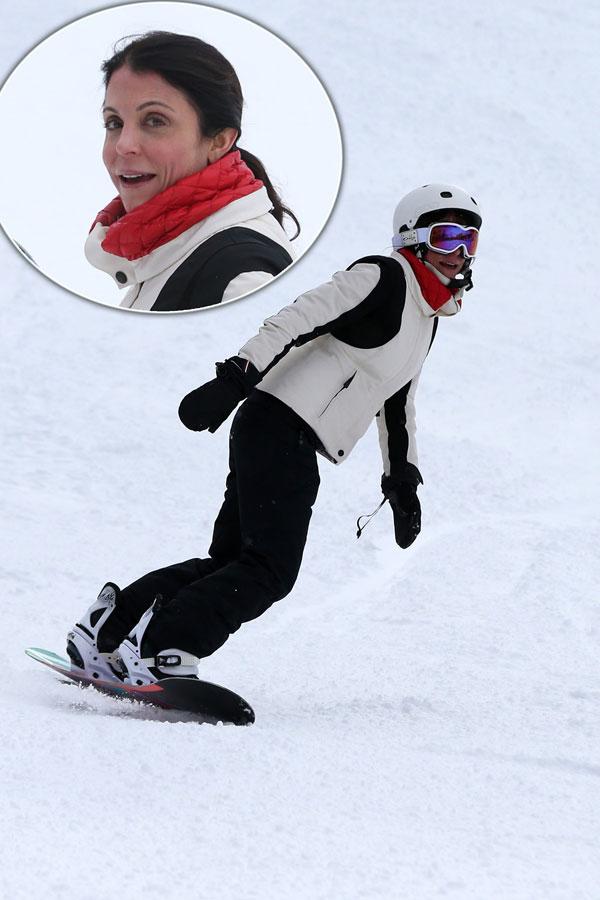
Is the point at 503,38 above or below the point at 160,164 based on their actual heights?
above

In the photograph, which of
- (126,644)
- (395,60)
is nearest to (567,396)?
(126,644)

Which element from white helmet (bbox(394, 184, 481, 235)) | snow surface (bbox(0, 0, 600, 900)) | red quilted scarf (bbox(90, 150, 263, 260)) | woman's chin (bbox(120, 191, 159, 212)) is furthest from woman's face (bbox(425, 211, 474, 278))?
snow surface (bbox(0, 0, 600, 900))

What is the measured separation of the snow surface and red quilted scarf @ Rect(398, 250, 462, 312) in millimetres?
1373

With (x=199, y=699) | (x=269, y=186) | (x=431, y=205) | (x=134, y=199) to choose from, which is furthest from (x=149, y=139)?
(x=199, y=699)

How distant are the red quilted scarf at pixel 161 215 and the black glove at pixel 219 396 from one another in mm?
422

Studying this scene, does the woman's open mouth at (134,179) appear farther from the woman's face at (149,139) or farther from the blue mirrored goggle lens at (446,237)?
the blue mirrored goggle lens at (446,237)

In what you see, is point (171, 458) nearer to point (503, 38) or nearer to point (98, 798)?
point (98, 798)

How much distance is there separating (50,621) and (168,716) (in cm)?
192

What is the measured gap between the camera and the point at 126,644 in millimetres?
3525

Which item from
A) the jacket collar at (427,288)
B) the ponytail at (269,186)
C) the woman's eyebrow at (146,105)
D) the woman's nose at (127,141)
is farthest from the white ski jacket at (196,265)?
the jacket collar at (427,288)

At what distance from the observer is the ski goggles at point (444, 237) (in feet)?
12.4

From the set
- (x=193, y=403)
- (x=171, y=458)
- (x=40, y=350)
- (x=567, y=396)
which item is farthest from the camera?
(x=567, y=396)

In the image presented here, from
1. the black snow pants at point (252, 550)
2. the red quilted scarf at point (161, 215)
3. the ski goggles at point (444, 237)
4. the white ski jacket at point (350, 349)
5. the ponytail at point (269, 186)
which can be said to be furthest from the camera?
the ski goggles at point (444, 237)

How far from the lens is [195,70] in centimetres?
317
